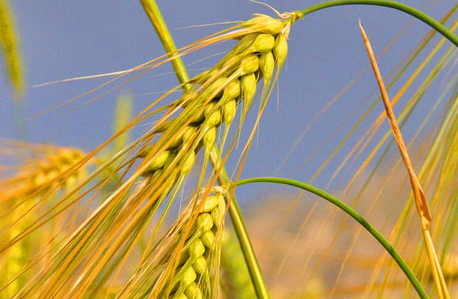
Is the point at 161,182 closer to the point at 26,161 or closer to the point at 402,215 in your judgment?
the point at 402,215

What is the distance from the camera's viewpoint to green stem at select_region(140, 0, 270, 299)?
0.70 metres

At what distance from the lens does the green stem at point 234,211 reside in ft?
2.30

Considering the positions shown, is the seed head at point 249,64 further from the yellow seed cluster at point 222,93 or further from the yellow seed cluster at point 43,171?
the yellow seed cluster at point 43,171

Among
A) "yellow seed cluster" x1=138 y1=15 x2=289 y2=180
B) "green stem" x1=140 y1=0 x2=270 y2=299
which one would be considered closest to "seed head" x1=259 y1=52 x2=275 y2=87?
"yellow seed cluster" x1=138 y1=15 x2=289 y2=180

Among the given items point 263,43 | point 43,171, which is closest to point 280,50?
point 263,43

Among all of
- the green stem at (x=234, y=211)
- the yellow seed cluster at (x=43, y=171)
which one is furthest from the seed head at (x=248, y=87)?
the yellow seed cluster at (x=43, y=171)

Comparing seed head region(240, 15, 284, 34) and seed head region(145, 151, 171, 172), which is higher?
seed head region(240, 15, 284, 34)

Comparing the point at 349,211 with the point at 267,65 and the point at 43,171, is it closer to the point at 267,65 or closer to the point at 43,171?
the point at 267,65

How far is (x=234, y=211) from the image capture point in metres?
0.73

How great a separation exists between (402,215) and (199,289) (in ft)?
1.09

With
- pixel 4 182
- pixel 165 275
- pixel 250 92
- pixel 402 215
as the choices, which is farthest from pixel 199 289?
pixel 4 182

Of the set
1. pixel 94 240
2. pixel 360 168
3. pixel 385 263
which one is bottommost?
pixel 385 263

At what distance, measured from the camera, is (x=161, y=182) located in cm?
49

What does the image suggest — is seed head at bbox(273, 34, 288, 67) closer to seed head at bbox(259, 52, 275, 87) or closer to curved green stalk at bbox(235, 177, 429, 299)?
seed head at bbox(259, 52, 275, 87)
